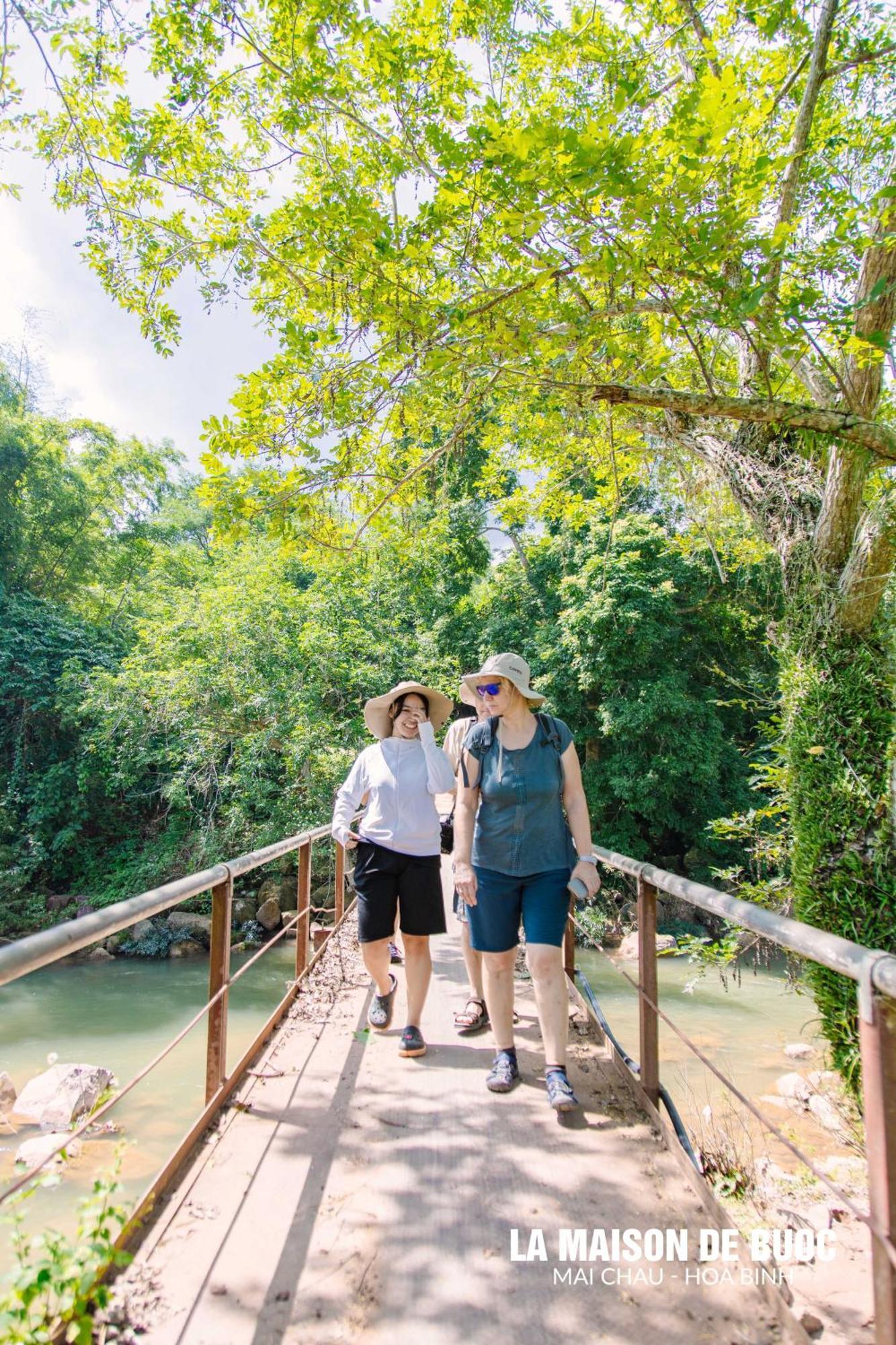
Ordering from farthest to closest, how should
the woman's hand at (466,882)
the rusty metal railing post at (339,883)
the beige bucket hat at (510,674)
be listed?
1. the rusty metal railing post at (339,883)
2. the beige bucket hat at (510,674)
3. the woman's hand at (466,882)

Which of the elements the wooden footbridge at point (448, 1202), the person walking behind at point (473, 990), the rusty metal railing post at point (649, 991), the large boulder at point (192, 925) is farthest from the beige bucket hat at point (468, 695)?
the large boulder at point (192, 925)

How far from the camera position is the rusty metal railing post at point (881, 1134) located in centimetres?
131

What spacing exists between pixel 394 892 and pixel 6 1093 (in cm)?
685

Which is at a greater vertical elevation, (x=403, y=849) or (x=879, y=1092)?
(x=403, y=849)

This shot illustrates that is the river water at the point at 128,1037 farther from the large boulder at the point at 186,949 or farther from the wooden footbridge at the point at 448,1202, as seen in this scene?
the wooden footbridge at the point at 448,1202

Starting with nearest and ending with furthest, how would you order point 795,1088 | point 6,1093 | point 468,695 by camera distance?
Answer: 1. point 468,695
2. point 795,1088
3. point 6,1093

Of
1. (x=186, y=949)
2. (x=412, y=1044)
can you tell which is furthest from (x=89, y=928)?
(x=186, y=949)

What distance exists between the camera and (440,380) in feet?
16.0

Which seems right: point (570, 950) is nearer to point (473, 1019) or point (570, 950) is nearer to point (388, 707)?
point (473, 1019)

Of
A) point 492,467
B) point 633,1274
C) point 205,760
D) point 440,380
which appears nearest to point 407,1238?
point 633,1274

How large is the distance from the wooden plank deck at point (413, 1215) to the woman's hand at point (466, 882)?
30.8 inches

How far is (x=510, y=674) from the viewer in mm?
3104

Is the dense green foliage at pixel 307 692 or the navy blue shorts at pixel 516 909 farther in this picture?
the dense green foliage at pixel 307 692

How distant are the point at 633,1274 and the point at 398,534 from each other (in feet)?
26.0
